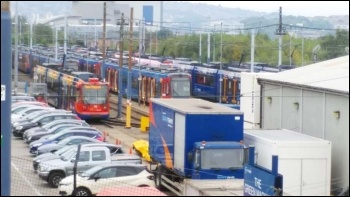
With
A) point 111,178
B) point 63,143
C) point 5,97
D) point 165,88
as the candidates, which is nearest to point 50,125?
point 63,143

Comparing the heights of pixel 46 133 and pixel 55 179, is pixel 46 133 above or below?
below

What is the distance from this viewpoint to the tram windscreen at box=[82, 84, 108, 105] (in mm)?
30973

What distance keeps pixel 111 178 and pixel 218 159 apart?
1806mm

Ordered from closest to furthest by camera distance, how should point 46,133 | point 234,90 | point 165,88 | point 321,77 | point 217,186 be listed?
point 217,186 < point 321,77 < point 46,133 < point 234,90 < point 165,88

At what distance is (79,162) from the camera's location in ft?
55.1

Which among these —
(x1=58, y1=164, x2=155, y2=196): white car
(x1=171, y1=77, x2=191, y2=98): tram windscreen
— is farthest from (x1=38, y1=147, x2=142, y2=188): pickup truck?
(x1=171, y1=77, x2=191, y2=98): tram windscreen

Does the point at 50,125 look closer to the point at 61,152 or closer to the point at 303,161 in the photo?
the point at 61,152

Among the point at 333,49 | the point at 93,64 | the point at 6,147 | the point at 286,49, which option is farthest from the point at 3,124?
the point at 286,49

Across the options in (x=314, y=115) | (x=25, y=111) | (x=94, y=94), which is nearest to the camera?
(x=314, y=115)

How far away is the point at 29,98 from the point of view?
110 ft

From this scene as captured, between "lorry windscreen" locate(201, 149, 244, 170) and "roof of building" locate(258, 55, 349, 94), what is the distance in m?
1.93

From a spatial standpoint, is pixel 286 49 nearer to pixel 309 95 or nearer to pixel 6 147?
pixel 309 95

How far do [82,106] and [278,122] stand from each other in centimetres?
1422

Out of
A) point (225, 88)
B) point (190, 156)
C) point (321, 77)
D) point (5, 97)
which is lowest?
point (225, 88)
